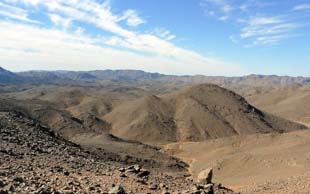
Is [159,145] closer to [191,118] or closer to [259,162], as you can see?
[191,118]

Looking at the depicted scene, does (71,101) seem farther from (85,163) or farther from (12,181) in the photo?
(12,181)

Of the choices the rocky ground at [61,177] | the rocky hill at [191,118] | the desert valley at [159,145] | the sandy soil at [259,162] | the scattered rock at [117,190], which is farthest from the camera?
the rocky hill at [191,118]

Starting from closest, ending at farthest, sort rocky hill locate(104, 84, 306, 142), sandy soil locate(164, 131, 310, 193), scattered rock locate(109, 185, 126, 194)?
scattered rock locate(109, 185, 126, 194) < sandy soil locate(164, 131, 310, 193) < rocky hill locate(104, 84, 306, 142)

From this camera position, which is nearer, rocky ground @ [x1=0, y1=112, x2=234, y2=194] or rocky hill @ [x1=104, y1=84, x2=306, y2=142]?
rocky ground @ [x1=0, y1=112, x2=234, y2=194]

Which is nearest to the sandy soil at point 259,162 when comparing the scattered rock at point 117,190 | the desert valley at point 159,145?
the desert valley at point 159,145

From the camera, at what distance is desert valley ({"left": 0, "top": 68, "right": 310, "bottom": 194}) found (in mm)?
14539

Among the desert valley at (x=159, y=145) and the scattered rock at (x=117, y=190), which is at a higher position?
the scattered rock at (x=117, y=190)

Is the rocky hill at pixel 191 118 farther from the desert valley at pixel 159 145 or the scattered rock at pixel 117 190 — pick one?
the scattered rock at pixel 117 190

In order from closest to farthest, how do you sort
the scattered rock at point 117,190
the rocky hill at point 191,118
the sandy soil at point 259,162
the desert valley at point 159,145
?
1. the scattered rock at point 117,190
2. the desert valley at point 159,145
3. the sandy soil at point 259,162
4. the rocky hill at point 191,118

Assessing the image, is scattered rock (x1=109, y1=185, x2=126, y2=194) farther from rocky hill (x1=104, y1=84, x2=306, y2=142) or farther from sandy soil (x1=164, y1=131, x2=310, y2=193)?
rocky hill (x1=104, y1=84, x2=306, y2=142)

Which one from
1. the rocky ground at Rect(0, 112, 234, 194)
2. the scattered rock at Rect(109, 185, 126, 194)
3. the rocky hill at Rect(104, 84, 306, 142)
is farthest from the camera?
the rocky hill at Rect(104, 84, 306, 142)

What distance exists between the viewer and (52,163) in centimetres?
1719

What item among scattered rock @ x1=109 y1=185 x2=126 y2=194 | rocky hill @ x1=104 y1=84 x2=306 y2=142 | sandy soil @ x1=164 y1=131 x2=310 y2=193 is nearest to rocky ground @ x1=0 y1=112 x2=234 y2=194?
scattered rock @ x1=109 y1=185 x2=126 y2=194

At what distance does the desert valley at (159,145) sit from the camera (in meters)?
14.5
